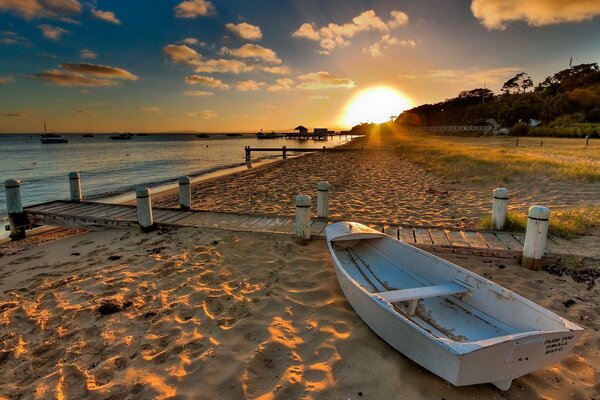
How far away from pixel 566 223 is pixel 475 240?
218 cm

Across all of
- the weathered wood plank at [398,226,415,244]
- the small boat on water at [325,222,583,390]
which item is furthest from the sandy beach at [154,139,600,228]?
the small boat on water at [325,222,583,390]

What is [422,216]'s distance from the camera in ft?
27.1

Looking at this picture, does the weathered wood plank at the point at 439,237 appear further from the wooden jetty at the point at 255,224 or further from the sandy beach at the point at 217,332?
the sandy beach at the point at 217,332

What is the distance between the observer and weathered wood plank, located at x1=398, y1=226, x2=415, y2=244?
18.6ft

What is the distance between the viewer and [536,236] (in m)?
4.76

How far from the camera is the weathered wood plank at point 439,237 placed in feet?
18.2

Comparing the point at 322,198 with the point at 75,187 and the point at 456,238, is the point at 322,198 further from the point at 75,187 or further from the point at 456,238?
the point at 75,187

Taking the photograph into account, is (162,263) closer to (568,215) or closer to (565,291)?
(565,291)

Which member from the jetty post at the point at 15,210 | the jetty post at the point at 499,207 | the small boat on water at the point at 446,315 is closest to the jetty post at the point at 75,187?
the jetty post at the point at 15,210

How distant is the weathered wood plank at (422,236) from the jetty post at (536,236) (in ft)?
4.76

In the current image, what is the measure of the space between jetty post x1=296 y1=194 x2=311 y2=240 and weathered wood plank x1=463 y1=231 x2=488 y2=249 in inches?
118

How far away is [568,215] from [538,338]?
6020 millimetres

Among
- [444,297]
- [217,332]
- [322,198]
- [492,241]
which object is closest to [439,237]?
[492,241]

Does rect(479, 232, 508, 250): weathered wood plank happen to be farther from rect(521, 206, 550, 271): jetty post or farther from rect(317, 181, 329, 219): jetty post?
rect(317, 181, 329, 219): jetty post
